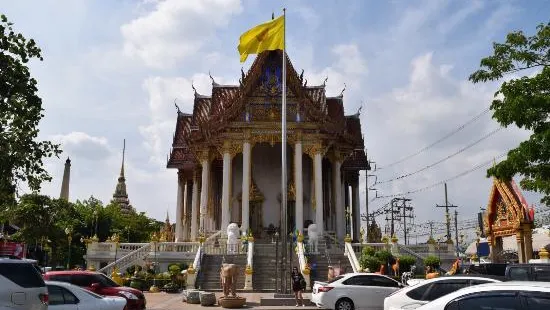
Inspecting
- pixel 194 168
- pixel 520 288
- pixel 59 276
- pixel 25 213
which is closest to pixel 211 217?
pixel 194 168

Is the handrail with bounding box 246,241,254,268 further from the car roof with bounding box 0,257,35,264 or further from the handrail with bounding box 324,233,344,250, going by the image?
the car roof with bounding box 0,257,35,264

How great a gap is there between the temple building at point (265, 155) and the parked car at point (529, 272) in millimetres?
18057

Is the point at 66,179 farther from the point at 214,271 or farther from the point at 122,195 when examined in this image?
the point at 214,271

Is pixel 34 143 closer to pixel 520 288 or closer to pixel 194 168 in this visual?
pixel 520 288

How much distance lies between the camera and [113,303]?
38.0 feet

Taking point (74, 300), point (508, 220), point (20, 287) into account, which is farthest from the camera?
point (508, 220)

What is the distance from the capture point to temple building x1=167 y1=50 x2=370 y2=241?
Answer: 32.7 m

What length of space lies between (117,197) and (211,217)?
6060 cm

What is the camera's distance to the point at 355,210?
42031mm

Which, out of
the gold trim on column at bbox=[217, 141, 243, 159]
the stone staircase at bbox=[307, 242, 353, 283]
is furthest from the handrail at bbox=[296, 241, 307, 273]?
the gold trim on column at bbox=[217, 141, 243, 159]

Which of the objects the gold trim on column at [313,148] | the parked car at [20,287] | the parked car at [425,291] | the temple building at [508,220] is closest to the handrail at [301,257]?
the gold trim on column at [313,148]

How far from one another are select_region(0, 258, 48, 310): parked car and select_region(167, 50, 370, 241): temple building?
74.5 ft

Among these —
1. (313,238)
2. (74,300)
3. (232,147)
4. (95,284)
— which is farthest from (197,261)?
(74,300)

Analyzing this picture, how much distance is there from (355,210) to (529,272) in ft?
94.6
